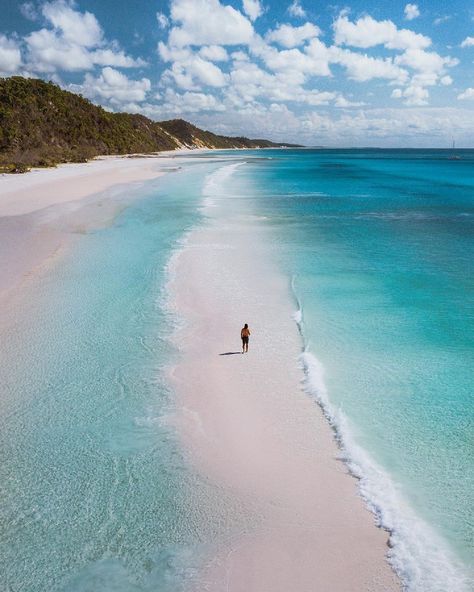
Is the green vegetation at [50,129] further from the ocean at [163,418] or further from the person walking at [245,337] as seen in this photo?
the person walking at [245,337]

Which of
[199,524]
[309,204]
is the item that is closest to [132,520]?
[199,524]

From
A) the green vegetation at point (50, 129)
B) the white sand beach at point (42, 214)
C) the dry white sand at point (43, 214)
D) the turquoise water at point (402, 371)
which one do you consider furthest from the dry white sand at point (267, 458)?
the green vegetation at point (50, 129)

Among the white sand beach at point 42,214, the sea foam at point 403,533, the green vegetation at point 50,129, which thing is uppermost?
the green vegetation at point 50,129

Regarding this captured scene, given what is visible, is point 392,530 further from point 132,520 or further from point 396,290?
point 396,290

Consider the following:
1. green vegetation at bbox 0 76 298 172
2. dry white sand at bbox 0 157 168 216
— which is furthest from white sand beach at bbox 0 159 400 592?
green vegetation at bbox 0 76 298 172

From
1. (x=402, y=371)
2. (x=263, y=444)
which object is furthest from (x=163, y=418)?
(x=402, y=371)

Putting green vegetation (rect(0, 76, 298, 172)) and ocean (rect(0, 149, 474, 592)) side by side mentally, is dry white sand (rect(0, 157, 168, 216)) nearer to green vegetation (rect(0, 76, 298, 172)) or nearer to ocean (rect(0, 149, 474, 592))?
green vegetation (rect(0, 76, 298, 172))

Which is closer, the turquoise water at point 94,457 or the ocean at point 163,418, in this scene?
the turquoise water at point 94,457

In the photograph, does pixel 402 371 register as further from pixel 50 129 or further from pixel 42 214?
pixel 50 129
